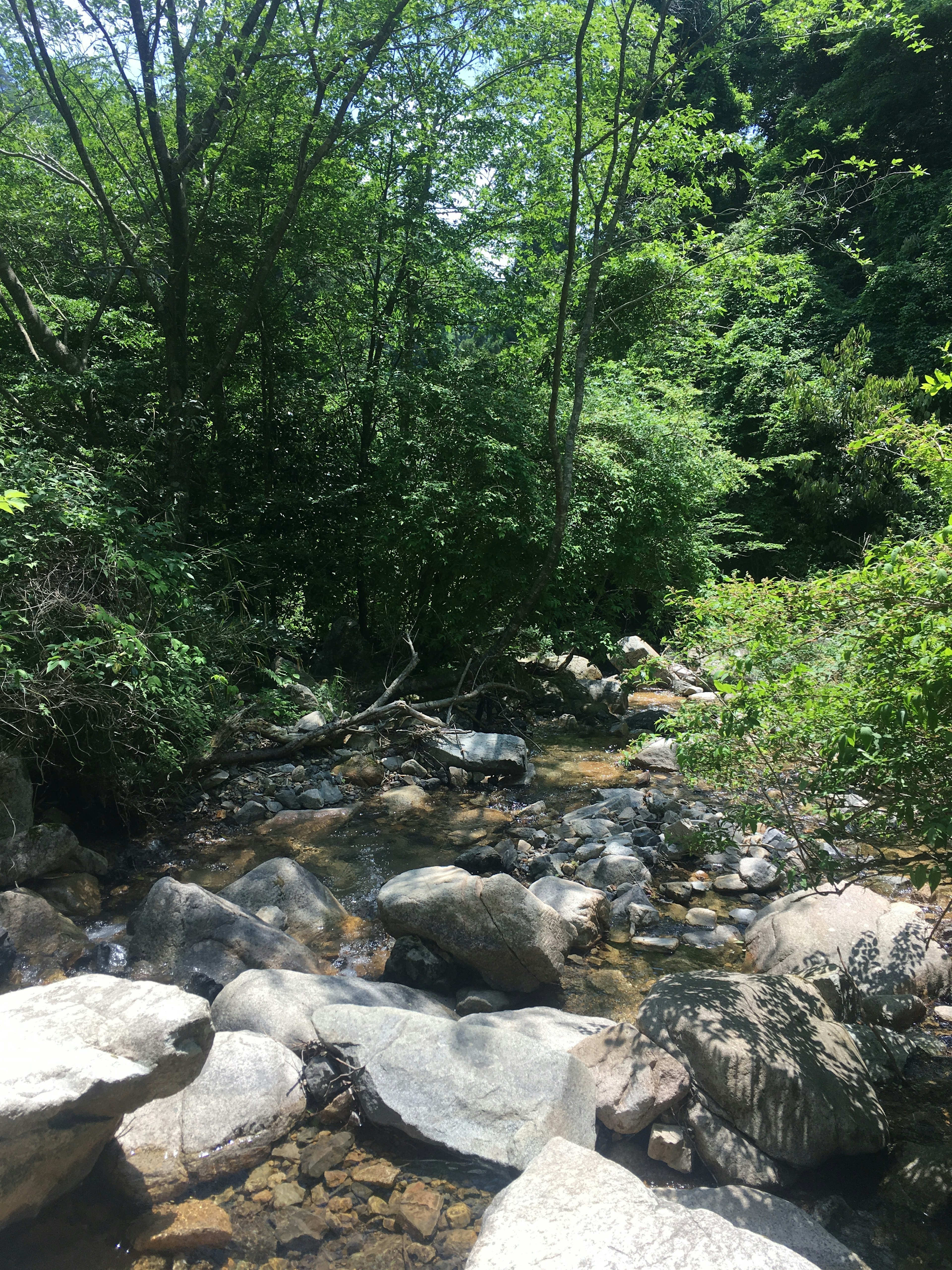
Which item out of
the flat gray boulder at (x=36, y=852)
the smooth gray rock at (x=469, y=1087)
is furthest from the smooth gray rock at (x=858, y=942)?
the flat gray boulder at (x=36, y=852)

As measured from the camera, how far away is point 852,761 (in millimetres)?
2709

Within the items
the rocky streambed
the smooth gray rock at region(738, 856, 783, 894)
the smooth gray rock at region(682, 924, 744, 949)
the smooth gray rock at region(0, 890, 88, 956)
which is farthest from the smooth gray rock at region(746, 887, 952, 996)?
the smooth gray rock at region(0, 890, 88, 956)

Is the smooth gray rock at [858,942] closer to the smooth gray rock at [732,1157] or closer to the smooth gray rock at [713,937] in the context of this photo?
the smooth gray rock at [713,937]

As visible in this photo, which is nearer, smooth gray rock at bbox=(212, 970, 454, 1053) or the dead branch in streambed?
smooth gray rock at bbox=(212, 970, 454, 1053)

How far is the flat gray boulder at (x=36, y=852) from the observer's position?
16.0 ft

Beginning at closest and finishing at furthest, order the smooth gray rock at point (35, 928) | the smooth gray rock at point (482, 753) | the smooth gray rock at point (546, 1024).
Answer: the smooth gray rock at point (546, 1024) → the smooth gray rock at point (35, 928) → the smooth gray rock at point (482, 753)

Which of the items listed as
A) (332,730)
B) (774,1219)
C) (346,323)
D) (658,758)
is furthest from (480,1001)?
(346,323)

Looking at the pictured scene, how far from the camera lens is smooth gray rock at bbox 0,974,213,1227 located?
239 cm

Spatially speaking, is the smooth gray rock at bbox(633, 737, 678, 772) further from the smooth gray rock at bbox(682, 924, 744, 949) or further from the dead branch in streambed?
the smooth gray rock at bbox(682, 924, 744, 949)

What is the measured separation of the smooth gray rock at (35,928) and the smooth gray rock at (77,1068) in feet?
5.50

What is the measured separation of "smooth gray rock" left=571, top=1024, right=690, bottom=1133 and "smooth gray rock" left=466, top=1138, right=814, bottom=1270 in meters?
0.61

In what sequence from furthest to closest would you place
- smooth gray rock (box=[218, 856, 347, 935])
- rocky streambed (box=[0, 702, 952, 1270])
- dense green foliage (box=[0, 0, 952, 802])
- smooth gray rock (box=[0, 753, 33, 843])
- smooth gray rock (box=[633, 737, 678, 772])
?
smooth gray rock (box=[633, 737, 678, 772]) → dense green foliage (box=[0, 0, 952, 802]) → smooth gray rock (box=[218, 856, 347, 935]) → smooth gray rock (box=[0, 753, 33, 843]) → rocky streambed (box=[0, 702, 952, 1270])

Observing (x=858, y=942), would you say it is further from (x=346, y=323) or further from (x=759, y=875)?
(x=346, y=323)

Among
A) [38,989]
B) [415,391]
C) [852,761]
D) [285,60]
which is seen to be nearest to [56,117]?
[285,60]
